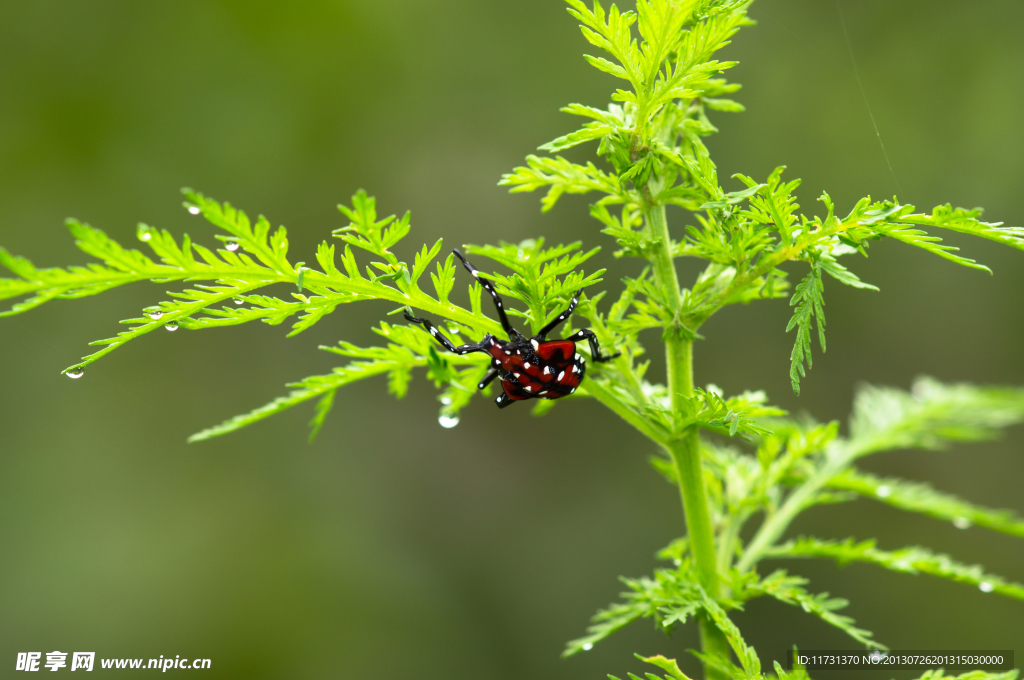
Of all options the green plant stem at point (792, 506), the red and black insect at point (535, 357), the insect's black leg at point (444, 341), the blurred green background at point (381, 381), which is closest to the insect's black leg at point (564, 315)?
the red and black insect at point (535, 357)

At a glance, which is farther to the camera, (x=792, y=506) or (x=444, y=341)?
(x=792, y=506)

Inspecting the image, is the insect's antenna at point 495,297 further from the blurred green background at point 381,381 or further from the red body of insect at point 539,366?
the blurred green background at point 381,381

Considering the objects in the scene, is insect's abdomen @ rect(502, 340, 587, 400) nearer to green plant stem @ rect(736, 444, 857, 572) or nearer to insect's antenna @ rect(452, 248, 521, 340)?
insect's antenna @ rect(452, 248, 521, 340)

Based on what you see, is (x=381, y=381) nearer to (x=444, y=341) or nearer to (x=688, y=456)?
(x=444, y=341)

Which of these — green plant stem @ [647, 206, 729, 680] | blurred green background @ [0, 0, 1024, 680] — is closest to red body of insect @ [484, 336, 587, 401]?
green plant stem @ [647, 206, 729, 680]

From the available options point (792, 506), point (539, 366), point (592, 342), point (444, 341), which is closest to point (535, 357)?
point (539, 366)

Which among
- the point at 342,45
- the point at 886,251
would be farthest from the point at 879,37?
the point at 342,45
